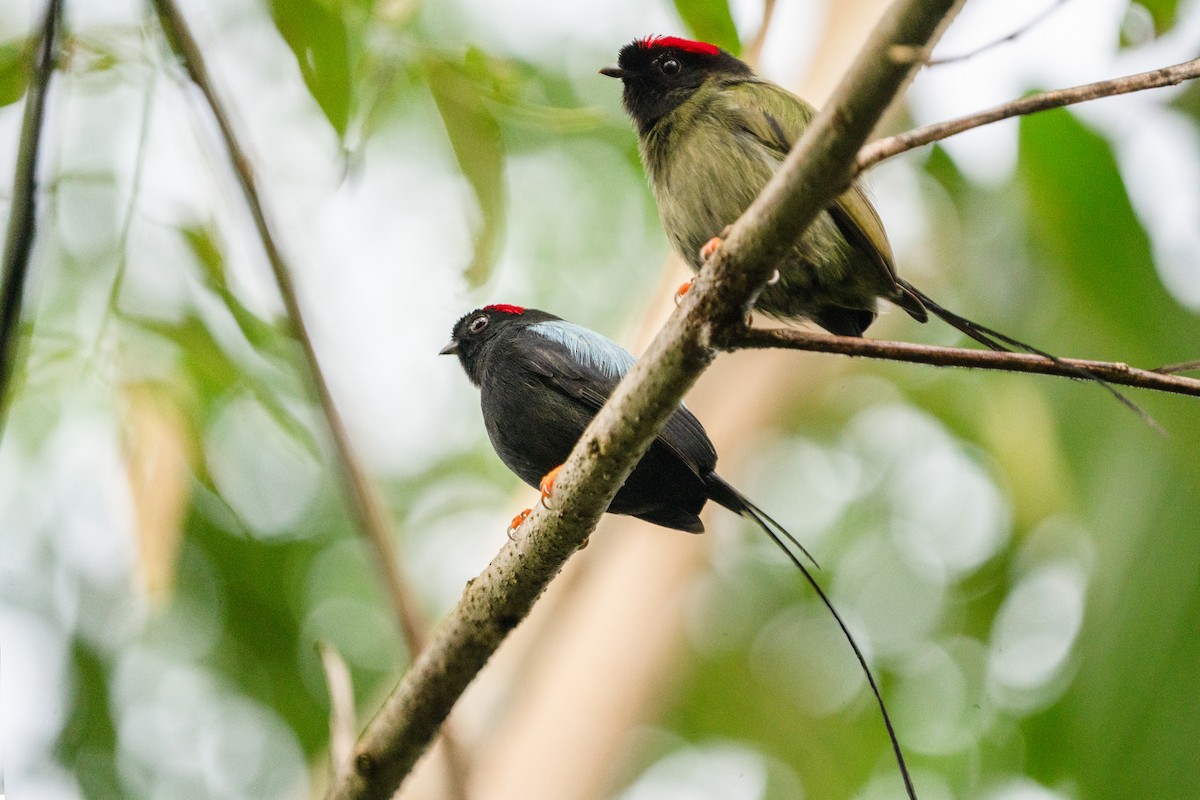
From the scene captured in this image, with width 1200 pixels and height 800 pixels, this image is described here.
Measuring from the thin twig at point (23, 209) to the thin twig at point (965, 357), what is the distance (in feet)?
3.30

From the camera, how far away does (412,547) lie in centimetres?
701

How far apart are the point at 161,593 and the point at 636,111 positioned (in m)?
1.90

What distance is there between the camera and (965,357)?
1684 mm

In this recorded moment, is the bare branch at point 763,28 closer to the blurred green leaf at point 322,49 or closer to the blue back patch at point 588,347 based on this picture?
the blue back patch at point 588,347

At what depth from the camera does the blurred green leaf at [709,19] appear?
279 centimetres

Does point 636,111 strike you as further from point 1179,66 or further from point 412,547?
point 412,547

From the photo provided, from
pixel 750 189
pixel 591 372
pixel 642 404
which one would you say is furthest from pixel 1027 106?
pixel 591 372

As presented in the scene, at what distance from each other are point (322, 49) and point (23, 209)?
3.65ft

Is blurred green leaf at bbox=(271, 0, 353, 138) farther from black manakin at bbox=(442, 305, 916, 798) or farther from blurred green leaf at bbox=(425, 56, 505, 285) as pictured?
black manakin at bbox=(442, 305, 916, 798)

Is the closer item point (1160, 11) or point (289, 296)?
point (289, 296)

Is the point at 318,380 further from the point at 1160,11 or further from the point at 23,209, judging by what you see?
the point at 1160,11

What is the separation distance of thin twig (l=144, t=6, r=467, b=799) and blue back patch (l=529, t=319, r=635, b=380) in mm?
688

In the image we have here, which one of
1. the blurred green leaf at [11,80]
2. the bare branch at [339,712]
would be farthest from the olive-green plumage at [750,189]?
the blurred green leaf at [11,80]

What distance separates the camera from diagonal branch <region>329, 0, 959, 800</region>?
145 centimetres
